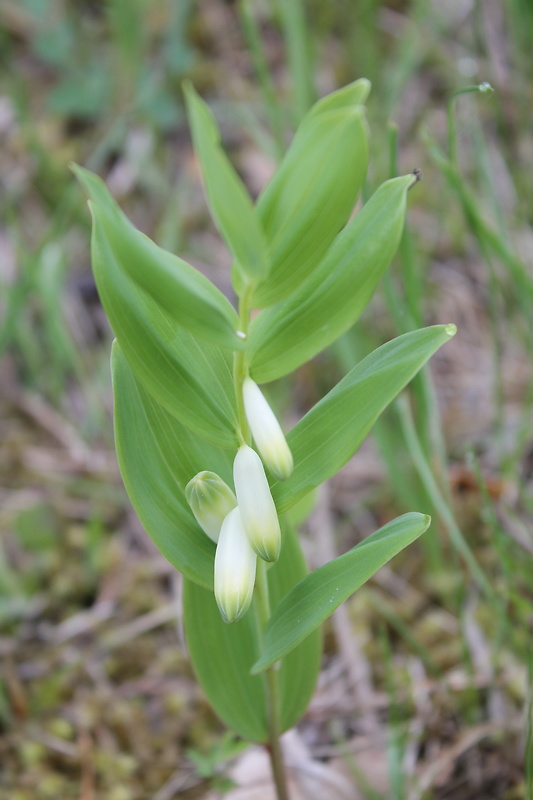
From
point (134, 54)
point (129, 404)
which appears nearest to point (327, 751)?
point (129, 404)

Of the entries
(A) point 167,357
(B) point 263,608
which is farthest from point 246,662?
(A) point 167,357

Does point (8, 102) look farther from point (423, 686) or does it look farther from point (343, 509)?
point (423, 686)

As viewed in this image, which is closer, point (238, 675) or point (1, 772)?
point (238, 675)

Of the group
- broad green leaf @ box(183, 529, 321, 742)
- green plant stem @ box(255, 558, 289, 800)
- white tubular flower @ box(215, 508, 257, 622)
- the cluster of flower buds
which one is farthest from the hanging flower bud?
broad green leaf @ box(183, 529, 321, 742)

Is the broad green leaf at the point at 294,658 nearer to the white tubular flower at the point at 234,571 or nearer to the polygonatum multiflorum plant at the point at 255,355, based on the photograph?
the polygonatum multiflorum plant at the point at 255,355

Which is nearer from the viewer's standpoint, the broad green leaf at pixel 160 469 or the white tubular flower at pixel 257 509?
the white tubular flower at pixel 257 509

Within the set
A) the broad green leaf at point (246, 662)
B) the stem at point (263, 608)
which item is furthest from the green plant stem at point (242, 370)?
the broad green leaf at point (246, 662)

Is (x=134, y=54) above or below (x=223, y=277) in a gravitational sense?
above
